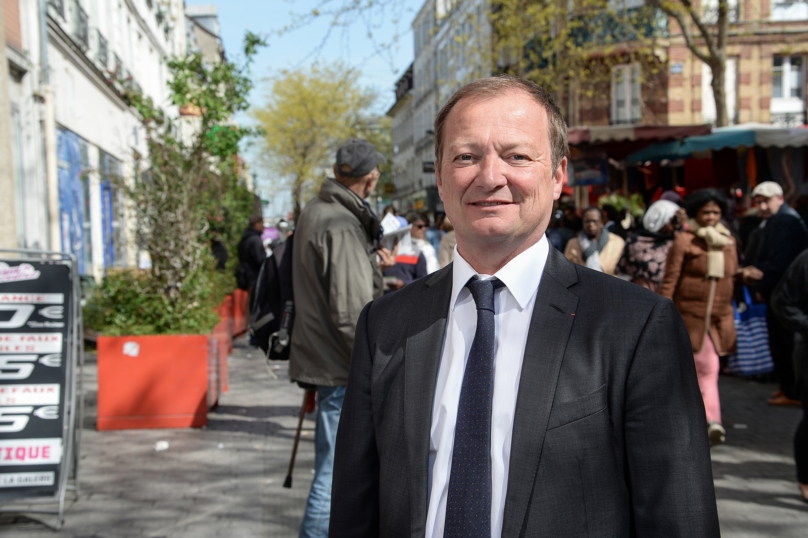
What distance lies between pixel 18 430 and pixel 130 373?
6.75 ft

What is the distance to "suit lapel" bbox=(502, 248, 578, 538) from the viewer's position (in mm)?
1477

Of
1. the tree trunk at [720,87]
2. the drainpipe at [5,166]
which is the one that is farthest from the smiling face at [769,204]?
the drainpipe at [5,166]

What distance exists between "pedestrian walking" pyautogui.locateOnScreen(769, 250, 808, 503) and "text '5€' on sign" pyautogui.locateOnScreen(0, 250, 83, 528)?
Answer: 472 centimetres

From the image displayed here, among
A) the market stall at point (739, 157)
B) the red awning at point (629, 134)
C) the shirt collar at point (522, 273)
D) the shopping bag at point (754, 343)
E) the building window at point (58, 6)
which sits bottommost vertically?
the shopping bag at point (754, 343)

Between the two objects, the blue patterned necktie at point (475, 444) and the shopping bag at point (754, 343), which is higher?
the blue patterned necktie at point (475, 444)

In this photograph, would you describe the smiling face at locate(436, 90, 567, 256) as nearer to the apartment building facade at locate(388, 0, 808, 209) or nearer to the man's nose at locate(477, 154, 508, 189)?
the man's nose at locate(477, 154, 508, 189)

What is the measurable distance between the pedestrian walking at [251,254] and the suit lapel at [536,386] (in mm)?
10494

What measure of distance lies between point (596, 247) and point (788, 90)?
2382 cm

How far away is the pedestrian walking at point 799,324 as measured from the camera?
184 inches

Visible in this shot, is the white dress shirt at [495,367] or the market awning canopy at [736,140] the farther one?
the market awning canopy at [736,140]

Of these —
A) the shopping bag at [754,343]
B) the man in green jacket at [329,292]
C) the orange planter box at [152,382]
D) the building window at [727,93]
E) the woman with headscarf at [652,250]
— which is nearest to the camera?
the man in green jacket at [329,292]

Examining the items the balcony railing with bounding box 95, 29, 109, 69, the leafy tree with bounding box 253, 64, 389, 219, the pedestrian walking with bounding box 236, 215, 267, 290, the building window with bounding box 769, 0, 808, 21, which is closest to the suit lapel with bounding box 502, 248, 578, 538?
the pedestrian walking with bounding box 236, 215, 267, 290

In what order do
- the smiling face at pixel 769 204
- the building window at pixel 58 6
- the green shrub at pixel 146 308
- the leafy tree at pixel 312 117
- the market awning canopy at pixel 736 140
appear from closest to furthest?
the green shrub at pixel 146 308, the smiling face at pixel 769 204, the market awning canopy at pixel 736 140, the building window at pixel 58 6, the leafy tree at pixel 312 117

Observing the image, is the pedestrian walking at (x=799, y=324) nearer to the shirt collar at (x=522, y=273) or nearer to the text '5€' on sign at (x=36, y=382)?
the shirt collar at (x=522, y=273)
